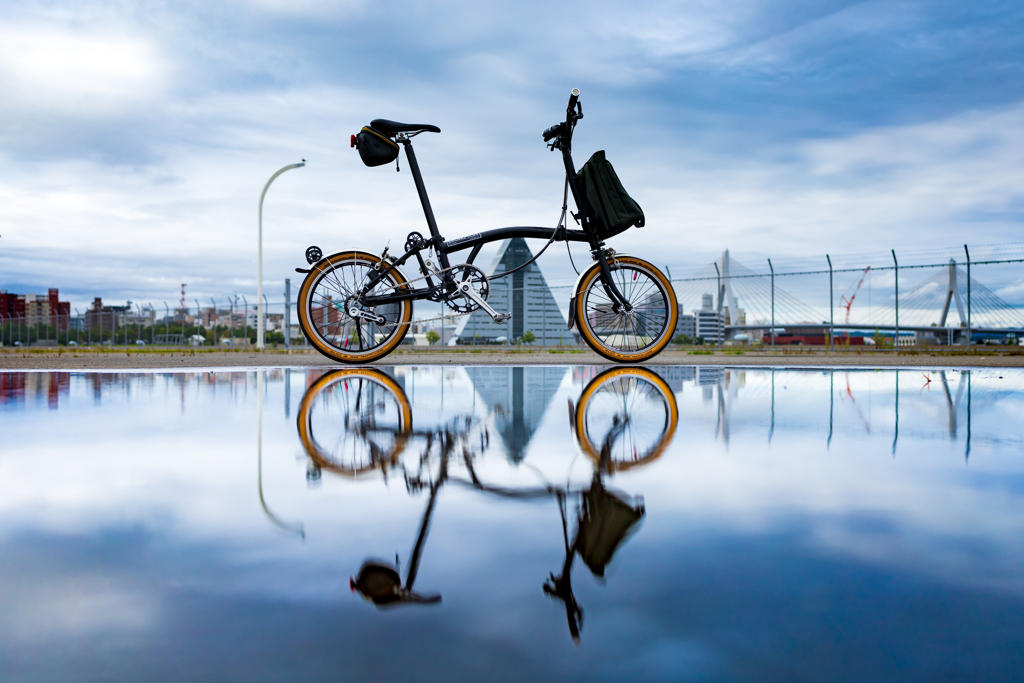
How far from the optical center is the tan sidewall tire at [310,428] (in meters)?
2.02

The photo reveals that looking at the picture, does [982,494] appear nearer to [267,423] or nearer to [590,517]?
[590,517]

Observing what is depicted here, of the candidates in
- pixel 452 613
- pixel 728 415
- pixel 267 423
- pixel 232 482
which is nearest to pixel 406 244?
pixel 267 423

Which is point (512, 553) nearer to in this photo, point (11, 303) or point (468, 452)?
point (468, 452)

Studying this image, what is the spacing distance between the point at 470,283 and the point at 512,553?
148 inches

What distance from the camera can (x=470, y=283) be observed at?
4930mm

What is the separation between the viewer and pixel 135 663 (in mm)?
887

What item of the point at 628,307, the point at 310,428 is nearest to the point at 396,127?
the point at 628,307

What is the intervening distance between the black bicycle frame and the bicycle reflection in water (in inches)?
38.6

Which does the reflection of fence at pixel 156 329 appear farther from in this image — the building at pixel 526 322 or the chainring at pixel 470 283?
the chainring at pixel 470 283

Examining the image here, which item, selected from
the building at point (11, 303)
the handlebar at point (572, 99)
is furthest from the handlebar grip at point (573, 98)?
the building at point (11, 303)

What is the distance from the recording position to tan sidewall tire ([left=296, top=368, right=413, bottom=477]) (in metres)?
2.02

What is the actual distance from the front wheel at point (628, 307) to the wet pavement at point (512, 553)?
2.60 metres

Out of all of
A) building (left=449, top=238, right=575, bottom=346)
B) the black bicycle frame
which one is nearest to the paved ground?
building (left=449, top=238, right=575, bottom=346)

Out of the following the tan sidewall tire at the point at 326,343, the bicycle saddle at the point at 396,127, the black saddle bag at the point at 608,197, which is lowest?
the tan sidewall tire at the point at 326,343
